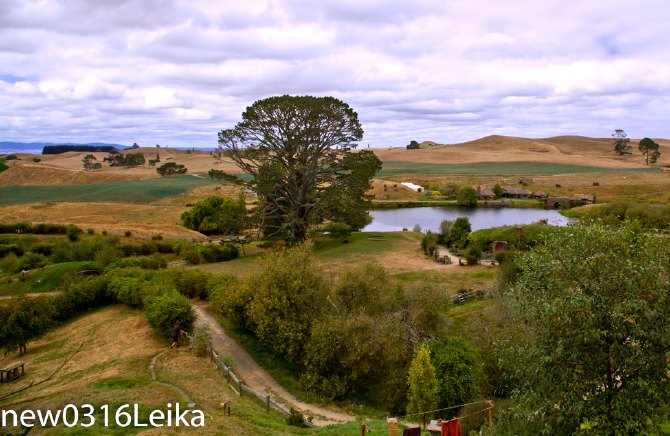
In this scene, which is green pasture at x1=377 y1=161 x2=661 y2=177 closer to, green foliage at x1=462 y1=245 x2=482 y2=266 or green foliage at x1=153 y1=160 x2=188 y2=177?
green foliage at x1=153 y1=160 x2=188 y2=177

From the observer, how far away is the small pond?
2483 inches

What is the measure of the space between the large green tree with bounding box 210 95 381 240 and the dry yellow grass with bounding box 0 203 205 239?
1179 cm

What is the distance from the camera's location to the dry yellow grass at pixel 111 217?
49688 millimetres

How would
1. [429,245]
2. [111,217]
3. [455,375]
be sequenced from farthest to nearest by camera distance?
1. [111,217]
2. [429,245]
3. [455,375]

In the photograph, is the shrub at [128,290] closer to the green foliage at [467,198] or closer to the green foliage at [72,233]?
the green foliage at [72,233]

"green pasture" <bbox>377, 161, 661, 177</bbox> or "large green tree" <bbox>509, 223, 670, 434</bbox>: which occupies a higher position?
"green pasture" <bbox>377, 161, 661, 177</bbox>

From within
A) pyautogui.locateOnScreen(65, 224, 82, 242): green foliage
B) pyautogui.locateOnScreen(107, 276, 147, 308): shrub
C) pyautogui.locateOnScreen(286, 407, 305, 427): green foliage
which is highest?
pyautogui.locateOnScreen(65, 224, 82, 242): green foliage

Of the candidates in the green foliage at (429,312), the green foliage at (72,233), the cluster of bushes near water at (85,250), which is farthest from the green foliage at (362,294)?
the green foliage at (72,233)

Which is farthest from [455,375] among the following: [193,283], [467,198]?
[467,198]

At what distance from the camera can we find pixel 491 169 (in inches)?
5128

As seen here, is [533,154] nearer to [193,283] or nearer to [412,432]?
[193,283]

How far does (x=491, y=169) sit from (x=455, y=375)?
122 metres

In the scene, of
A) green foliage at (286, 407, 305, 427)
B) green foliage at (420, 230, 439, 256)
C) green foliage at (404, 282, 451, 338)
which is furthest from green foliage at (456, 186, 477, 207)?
green foliage at (286, 407, 305, 427)

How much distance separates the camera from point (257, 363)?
2036 cm
